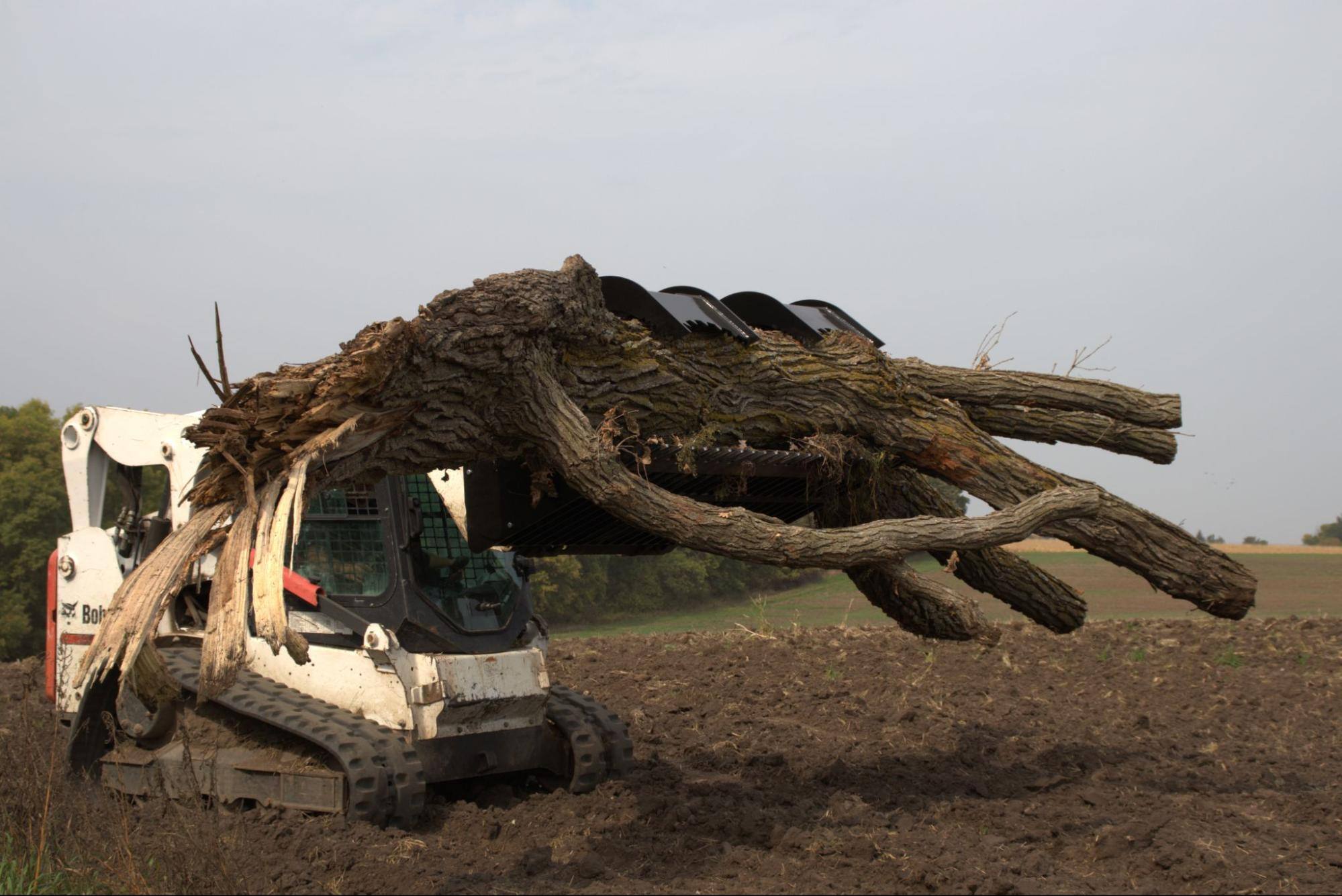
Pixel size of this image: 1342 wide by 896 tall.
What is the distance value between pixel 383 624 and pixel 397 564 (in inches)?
13.9

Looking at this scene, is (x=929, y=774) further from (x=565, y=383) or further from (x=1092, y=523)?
(x=565, y=383)

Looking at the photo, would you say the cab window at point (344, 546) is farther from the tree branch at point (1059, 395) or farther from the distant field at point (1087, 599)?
the distant field at point (1087, 599)

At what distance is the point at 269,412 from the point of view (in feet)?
16.6

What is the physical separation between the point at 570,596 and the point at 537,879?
80.6 feet

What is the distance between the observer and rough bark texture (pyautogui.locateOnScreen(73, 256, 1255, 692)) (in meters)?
5.23

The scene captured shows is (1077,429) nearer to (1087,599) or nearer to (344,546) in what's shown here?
(344,546)

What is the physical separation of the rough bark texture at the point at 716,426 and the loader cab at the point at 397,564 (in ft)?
4.22

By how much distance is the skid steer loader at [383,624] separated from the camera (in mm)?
6258

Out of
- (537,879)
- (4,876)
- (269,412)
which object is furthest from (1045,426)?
(4,876)

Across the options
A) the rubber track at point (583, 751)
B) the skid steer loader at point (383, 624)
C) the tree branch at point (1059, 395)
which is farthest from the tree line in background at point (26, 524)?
the tree branch at point (1059, 395)

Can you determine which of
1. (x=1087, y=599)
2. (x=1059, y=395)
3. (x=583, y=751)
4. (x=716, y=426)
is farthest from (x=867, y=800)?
(x=1087, y=599)

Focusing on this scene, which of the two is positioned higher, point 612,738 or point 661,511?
point 661,511

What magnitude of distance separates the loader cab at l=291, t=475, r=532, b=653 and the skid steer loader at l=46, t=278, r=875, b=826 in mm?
12

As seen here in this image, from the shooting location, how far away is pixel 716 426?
6504 millimetres
